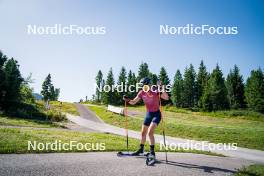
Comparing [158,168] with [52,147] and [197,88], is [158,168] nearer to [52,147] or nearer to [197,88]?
[52,147]

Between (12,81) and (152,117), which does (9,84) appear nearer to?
(12,81)

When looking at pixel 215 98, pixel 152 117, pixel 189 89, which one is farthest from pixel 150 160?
pixel 189 89

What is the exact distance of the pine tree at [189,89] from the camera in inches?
3490

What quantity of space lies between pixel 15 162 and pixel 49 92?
4786 inches

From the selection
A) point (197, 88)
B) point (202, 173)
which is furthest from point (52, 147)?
point (197, 88)

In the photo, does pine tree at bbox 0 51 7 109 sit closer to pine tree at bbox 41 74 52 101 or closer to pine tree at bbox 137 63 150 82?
pine tree at bbox 137 63 150 82

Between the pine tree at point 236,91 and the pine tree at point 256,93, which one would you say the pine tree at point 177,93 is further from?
the pine tree at point 256,93

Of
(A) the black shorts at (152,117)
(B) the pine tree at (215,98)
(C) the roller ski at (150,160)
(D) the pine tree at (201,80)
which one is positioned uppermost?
(D) the pine tree at (201,80)

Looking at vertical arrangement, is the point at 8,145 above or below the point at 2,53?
below

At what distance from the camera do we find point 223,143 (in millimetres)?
20859

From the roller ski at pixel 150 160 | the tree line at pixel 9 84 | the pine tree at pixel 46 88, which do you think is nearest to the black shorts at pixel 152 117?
the roller ski at pixel 150 160

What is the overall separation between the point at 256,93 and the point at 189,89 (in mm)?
22786

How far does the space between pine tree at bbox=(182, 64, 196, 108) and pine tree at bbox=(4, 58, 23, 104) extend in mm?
63253

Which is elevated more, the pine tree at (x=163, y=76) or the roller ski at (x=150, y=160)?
the pine tree at (x=163, y=76)
